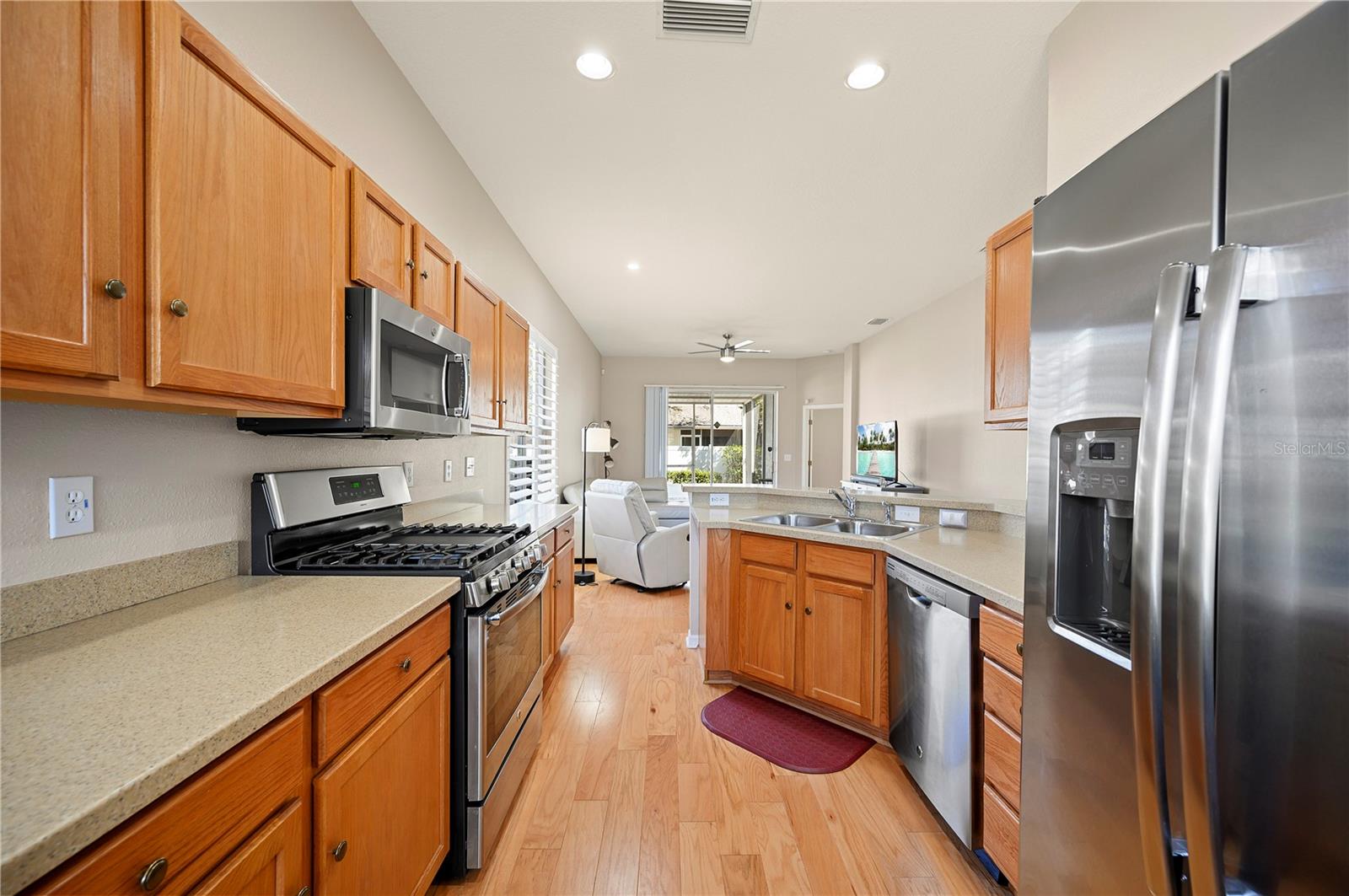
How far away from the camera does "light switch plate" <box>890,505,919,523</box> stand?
2819 mm

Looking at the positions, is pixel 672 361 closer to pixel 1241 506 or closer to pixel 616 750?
pixel 616 750

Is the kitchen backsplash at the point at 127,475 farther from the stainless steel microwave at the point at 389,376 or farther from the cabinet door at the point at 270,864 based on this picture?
the cabinet door at the point at 270,864

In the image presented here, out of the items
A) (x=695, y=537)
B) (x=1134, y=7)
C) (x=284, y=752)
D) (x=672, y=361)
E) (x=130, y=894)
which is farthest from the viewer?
(x=672, y=361)

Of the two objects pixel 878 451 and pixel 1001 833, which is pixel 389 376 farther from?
pixel 878 451

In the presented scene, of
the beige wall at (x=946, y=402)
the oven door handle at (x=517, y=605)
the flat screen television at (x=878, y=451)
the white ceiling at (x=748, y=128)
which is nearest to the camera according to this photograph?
the oven door handle at (x=517, y=605)

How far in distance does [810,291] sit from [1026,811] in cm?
445

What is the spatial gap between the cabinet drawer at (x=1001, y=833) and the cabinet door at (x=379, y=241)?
240 cm

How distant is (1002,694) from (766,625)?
1.25m

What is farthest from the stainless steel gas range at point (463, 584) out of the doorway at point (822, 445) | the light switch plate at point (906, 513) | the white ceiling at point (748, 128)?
the doorway at point (822, 445)

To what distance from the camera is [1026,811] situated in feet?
3.76

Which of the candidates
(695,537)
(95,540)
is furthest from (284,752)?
(695,537)

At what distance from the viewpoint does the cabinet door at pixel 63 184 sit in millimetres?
690

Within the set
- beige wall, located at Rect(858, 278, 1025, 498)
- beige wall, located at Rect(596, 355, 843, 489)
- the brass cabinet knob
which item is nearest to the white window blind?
the brass cabinet knob

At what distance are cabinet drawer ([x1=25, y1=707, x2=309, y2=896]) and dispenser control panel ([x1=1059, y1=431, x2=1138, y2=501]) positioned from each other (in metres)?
1.47
